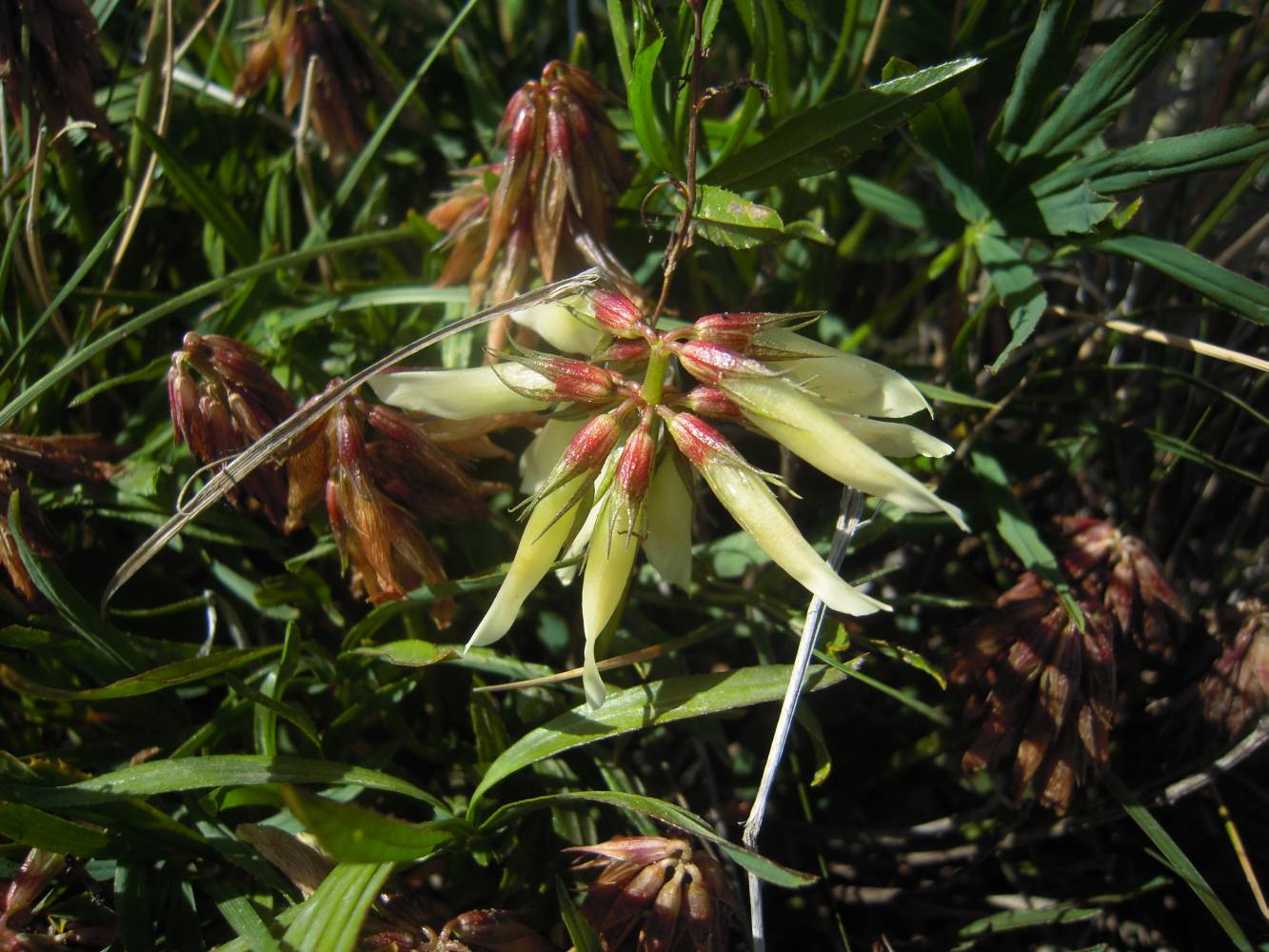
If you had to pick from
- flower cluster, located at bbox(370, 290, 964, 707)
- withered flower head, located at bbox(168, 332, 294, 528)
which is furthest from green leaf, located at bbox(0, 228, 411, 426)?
flower cluster, located at bbox(370, 290, 964, 707)

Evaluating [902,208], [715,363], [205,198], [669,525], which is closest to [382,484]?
[669,525]

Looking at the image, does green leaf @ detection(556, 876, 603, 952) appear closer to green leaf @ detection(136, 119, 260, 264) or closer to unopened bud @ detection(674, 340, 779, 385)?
unopened bud @ detection(674, 340, 779, 385)

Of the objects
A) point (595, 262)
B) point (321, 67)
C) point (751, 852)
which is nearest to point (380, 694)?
point (751, 852)

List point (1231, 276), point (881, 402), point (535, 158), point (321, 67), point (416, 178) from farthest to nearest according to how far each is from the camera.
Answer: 1. point (416, 178)
2. point (321, 67)
3. point (535, 158)
4. point (1231, 276)
5. point (881, 402)

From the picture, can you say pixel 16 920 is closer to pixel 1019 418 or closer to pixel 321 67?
pixel 321 67

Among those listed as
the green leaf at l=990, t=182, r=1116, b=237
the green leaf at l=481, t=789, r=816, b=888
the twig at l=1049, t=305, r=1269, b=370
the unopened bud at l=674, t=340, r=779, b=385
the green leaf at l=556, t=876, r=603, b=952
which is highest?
the green leaf at l=990, t=182, r=1116, b=237
